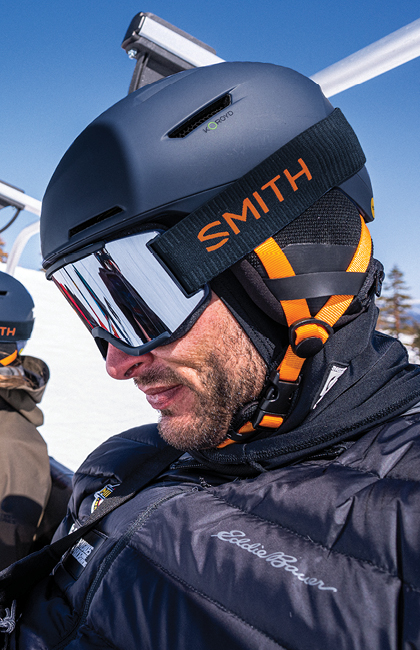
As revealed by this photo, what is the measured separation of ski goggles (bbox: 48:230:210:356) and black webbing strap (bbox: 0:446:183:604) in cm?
47

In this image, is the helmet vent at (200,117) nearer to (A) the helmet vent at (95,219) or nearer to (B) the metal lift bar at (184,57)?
(A) the helmet vent at (95,219)

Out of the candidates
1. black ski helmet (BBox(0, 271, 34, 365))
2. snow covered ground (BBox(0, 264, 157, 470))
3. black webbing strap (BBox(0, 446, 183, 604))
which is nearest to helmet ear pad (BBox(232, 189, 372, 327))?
black webbing strap (BBox(0, 446, 183, 604))

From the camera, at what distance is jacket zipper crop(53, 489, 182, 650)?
1037mm

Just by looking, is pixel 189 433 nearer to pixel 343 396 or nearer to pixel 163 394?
pixel 163 394

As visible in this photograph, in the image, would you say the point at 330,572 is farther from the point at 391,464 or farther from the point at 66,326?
the point at 66,326

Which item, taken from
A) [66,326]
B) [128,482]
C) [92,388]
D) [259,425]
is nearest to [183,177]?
[259,425]

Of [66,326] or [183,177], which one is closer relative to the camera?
[183,177]

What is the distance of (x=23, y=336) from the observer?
3395 millimetres

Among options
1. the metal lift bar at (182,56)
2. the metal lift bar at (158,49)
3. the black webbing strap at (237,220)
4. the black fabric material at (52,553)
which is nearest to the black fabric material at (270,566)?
the black fabric material at (52,553)

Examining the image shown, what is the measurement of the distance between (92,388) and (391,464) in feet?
30.6

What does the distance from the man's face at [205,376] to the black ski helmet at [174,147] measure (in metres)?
0.29

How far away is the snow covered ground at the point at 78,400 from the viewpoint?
612cm

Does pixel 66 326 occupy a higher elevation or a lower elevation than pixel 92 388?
higher

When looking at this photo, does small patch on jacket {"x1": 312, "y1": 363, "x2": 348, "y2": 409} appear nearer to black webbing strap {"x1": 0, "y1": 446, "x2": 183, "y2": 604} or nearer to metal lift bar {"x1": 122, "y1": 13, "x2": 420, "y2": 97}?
black webbing strap {"x1": 0, "y1": 446, "x2": 183, "y2": 604}
